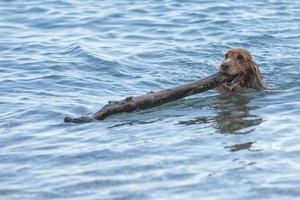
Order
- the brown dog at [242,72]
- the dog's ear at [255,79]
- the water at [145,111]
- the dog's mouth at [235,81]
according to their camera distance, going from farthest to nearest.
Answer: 1. the dog's ear at [255,79]
2. the dog's mouth at [235,81]
3. the brown dog at [242,72]
4. the water at [145,111]

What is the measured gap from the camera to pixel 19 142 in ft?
27.3

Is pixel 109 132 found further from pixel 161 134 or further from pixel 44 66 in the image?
pixel 44 66

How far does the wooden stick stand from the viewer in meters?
8.76

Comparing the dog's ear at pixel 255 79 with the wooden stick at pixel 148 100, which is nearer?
the wooden stick at pixel 148 100

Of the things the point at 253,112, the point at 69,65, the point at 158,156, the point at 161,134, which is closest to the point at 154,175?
the point at 158,156

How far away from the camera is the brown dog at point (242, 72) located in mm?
10359

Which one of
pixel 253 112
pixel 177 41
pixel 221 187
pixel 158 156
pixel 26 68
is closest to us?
pixel 221 187

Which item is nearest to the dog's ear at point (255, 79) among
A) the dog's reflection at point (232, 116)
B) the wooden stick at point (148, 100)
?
the dog's reflection at point (232, 116)

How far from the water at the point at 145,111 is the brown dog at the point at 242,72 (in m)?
0.20

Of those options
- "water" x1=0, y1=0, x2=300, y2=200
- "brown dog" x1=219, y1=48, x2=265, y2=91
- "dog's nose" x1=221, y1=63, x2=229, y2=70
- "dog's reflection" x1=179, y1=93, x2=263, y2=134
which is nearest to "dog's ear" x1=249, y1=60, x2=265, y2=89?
"brown dog" x1=219, y1=48, x2=265, y2=91

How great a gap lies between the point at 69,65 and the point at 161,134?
4.35 meters

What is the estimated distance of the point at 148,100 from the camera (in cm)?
895

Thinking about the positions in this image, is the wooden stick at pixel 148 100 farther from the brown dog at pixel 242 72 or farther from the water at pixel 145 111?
the brown dog at pixel 242 72

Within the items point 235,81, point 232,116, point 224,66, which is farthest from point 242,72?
point 232,116
